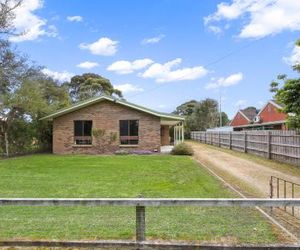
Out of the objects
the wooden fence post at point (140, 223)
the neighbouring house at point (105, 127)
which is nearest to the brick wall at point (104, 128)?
the neighbouring house at point (105, 127)

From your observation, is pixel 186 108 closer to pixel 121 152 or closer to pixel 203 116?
pixel 203 116

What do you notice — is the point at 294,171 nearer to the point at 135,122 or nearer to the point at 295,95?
the point at 295,95

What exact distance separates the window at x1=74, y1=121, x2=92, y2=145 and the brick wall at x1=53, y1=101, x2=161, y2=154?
12.0 inches

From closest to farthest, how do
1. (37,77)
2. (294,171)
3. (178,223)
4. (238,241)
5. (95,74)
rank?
(238,241) → (178,223) → (294,171) → (37,77) → (95,74)

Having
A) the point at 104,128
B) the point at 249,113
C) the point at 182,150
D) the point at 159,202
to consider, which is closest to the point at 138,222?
the point at 159,202

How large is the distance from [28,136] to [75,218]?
79.5ft

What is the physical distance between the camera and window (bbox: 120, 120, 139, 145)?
3091cm

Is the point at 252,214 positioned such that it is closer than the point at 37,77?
Yes

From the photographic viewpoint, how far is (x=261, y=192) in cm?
1242

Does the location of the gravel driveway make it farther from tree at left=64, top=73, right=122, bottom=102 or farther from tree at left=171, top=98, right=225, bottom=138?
tree at left=171, top=98, right=225, bottom=138

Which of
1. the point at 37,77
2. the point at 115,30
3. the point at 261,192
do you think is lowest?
the point at 261,192

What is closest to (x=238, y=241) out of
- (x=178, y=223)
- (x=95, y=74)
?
(x=178, y=223)

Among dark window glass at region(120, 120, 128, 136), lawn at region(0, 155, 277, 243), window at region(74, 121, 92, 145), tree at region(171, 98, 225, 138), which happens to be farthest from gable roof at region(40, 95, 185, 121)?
tree at region(171, 98, 225, 138)

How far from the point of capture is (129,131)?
3103cm
